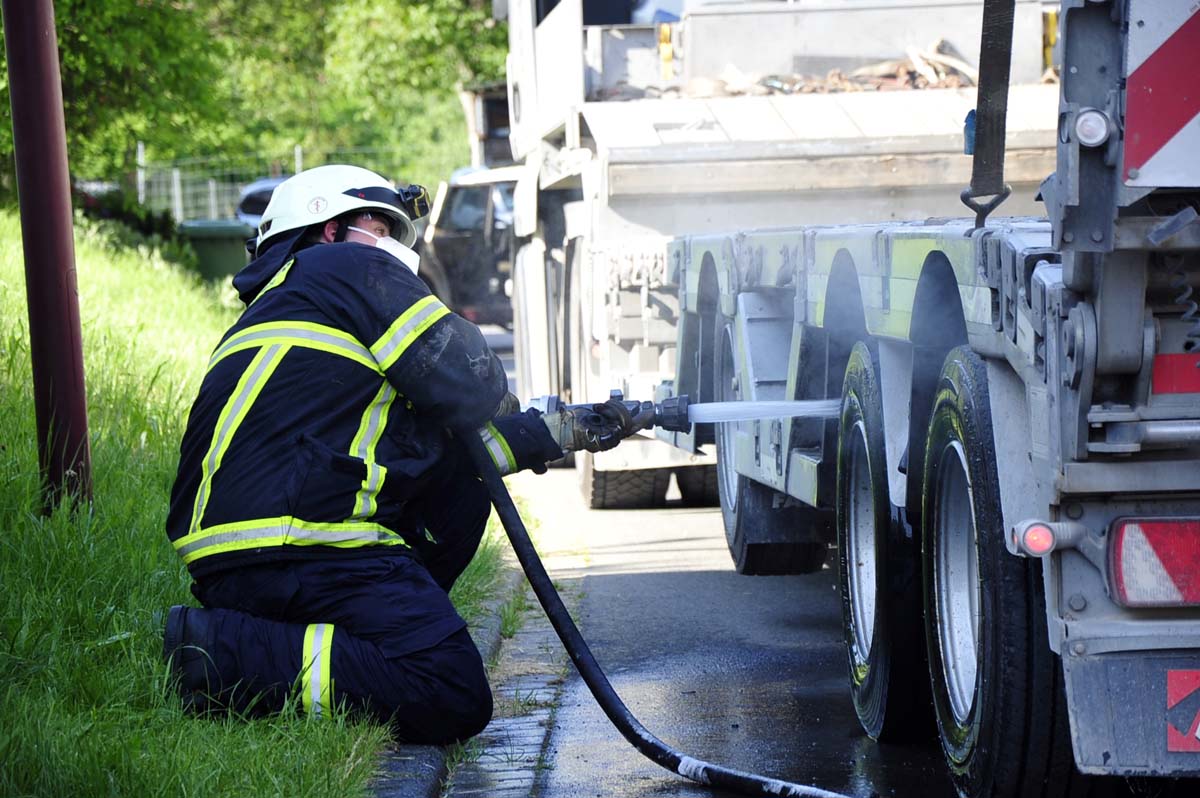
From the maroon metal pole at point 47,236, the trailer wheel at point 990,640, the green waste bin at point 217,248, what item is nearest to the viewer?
the trailer wheel at point 990,640

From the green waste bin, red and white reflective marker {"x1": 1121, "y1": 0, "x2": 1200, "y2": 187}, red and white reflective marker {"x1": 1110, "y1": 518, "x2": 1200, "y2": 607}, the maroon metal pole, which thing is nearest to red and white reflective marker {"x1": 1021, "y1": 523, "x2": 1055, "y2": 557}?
red and white reflective marker {"x1": 1110, "y1": 518, "x2": 1200, "y2": 607}

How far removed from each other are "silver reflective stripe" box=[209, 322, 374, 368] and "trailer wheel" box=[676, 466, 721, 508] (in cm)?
473

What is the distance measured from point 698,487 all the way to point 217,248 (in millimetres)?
10155

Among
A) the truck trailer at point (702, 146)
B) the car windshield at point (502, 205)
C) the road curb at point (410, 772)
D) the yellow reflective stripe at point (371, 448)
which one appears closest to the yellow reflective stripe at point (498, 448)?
the yellow reflective stripe at point (371, 448)

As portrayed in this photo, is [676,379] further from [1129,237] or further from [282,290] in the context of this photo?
[1129,237]

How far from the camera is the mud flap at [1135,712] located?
2730mm

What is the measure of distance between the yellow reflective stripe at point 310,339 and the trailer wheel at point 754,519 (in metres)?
1.93

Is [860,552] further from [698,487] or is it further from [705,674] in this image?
[698,487]

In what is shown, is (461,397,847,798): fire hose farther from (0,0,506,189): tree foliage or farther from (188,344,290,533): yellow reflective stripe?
(0,0,506,189): tree foliage

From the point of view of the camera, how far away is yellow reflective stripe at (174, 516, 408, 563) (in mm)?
3852

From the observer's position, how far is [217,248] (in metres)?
17.6

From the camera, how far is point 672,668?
203 inches

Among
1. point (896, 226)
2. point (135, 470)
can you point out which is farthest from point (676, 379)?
point (896, 226)

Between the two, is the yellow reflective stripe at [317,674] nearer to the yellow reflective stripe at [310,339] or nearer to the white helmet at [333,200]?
the yellow reflective stripe at [310,339]
